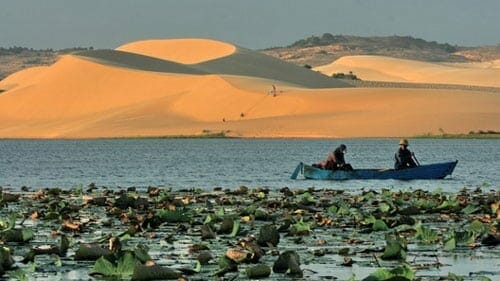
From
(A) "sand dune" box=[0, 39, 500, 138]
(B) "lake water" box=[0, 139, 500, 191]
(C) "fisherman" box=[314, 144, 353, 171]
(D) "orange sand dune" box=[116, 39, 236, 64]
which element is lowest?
(B) "lake water" box=[0, 139, 500, 191]

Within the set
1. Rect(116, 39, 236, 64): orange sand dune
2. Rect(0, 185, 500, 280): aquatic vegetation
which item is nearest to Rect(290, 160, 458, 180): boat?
Rect(0, 185, 500, 280): aquatic vegetation

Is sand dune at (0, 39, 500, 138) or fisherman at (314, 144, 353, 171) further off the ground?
sand dune at (0, 39, 500, 138)

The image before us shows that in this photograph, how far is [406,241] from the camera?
18.8m

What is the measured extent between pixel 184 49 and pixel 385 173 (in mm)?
147472

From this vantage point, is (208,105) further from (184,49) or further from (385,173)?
(385,173)

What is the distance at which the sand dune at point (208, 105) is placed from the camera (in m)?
110

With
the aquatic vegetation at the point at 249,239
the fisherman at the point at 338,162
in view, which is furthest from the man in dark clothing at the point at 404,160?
the aquatic vegetation at the point at 249,239

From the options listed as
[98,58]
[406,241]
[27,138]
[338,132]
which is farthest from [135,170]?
[98,58]

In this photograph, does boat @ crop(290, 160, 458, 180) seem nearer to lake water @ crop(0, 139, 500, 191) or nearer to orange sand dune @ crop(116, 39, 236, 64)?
lake water @ crop(0, 139, 500, 191)

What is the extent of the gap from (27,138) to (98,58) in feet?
94.4

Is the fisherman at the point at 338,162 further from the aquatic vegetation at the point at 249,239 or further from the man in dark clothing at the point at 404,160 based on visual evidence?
the aquatic vegetation at the point at 249,239

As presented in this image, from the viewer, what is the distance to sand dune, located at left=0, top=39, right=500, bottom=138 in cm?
11038

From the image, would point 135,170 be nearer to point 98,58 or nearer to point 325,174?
point 325,174

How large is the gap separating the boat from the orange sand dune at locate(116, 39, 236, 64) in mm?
128909
